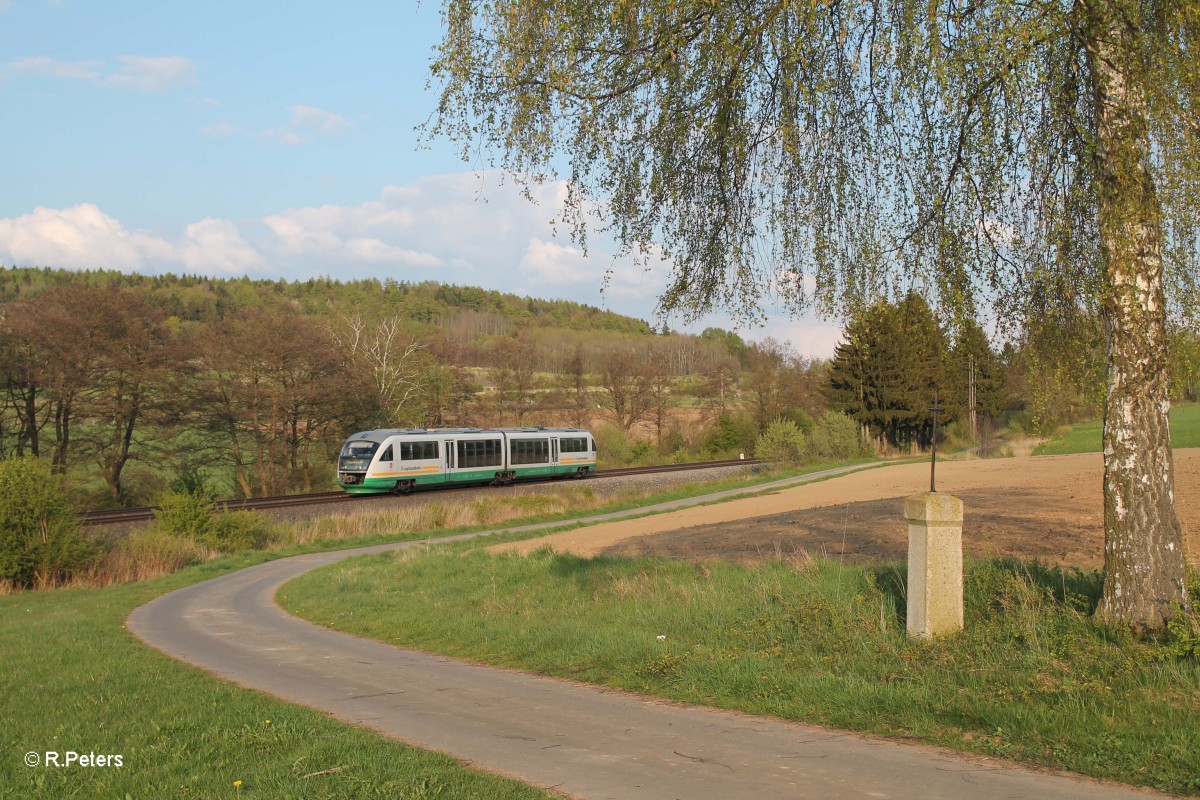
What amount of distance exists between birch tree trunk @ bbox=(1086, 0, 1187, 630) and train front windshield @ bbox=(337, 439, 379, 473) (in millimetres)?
34489

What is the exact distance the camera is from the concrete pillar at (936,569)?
7.92 metres

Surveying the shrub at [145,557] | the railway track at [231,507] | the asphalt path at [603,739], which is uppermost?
the asphalt path at [603,739]

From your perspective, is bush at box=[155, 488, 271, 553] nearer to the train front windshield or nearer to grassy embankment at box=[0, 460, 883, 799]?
the train front windshield

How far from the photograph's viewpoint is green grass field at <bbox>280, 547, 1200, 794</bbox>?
5.95m

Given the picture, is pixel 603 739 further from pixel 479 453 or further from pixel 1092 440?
pixel 1092 440

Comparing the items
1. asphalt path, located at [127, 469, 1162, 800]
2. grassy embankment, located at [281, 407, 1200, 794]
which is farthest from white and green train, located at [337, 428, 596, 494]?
asphalt path, located at [127, 469, 1162, 800]

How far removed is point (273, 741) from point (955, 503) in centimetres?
563

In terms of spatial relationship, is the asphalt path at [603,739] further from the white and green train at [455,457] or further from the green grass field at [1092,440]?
the green grass field at [1092,440]

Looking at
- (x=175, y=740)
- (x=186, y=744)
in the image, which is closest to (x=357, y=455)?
(x=175, y=740)

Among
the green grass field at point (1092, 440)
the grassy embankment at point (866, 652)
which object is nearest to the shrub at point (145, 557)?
the grassy embankment at point (866, 652)

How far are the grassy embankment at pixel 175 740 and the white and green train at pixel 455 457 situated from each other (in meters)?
26.8

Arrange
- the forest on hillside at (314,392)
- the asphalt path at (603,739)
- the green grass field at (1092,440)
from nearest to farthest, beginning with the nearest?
1. the asphalt path at (603,739)
2. the forest on hillside at (314,392)
3. the green grass field at (1092,440)

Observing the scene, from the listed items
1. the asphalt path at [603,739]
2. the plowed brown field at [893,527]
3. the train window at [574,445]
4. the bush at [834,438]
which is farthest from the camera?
the bush at [834,438]

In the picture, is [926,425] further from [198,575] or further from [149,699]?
[149,699]
